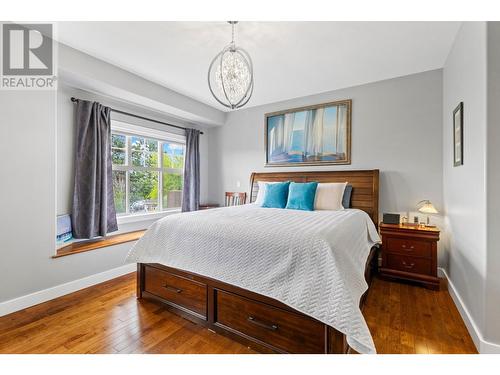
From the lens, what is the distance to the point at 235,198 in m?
4.45

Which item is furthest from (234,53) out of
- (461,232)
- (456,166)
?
(461,232)

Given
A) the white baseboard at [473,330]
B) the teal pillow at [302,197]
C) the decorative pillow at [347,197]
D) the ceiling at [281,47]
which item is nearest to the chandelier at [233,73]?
the ceiling at [281,47]

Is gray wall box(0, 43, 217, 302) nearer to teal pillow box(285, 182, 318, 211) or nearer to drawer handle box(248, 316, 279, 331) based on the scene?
drawer handle box(248, 316, 279, 331)

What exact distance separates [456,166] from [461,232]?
2.05ft

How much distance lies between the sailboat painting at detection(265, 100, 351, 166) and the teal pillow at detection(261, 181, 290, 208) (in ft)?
2.61

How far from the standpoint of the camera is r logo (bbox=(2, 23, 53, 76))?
2035 mm

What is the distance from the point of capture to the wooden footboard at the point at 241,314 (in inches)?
54.4

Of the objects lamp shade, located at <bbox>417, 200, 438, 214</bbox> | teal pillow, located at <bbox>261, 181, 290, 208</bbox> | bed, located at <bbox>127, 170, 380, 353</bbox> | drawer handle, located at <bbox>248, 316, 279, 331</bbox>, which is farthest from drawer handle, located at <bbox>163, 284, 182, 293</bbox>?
lamp shade, located at <bbox>417, 200, 438, 214</bbox>

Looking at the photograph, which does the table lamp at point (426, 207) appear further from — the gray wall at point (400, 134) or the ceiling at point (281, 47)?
the ceiling at point (281, 47)

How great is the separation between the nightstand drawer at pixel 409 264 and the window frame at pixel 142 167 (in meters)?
3.48

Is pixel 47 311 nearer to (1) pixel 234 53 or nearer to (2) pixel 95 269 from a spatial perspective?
(2) pixel 95 269

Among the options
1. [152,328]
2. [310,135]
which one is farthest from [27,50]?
[310,135]

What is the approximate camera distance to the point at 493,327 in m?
1.52
